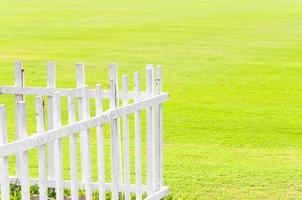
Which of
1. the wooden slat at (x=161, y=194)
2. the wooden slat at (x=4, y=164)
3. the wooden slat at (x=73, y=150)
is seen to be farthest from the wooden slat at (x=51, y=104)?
the wooden slat at (x=4, y=164)

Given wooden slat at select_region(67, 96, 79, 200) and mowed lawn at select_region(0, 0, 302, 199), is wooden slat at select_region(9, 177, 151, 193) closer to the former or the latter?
mowed lawn at select_region(0, 0, 302, 199)

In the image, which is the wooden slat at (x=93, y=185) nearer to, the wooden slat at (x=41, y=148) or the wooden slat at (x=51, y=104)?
the wooden slat at (x=51, y=104)

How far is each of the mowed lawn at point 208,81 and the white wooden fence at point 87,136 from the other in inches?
44.1

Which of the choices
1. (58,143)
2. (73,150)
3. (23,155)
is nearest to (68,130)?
(58,143)

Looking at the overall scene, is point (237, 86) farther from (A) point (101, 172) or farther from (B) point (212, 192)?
(A) point (101, 172)

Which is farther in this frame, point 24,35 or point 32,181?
point 24,35

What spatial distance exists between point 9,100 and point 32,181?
28.0 ft

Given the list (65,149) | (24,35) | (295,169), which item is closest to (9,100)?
(65,149)

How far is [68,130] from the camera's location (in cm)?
736

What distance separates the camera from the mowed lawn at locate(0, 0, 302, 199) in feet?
37.0

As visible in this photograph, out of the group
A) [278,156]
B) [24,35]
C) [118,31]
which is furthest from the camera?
[118,31]

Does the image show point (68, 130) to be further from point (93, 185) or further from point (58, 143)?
point (93, 185)

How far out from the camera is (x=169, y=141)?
1380cm

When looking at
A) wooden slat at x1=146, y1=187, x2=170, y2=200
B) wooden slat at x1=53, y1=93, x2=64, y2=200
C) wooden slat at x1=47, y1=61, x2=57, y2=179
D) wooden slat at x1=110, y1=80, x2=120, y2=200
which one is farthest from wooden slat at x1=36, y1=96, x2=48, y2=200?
wooden slat at x1=47, y1=61, x2=57, y2=179
